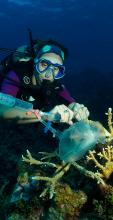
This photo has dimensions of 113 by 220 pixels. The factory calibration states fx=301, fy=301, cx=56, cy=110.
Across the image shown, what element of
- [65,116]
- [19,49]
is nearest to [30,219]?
[65,116]

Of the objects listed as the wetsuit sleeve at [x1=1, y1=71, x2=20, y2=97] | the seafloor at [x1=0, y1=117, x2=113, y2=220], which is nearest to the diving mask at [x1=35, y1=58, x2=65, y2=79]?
the wetsuit sleeve at [x1=1, y1=71, x2=20, y2=97]

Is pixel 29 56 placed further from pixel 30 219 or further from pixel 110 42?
pixel 110 42

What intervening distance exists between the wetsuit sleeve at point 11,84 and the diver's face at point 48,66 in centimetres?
48

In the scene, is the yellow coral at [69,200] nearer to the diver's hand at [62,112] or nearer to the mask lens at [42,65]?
the diver's hand at [62,112]

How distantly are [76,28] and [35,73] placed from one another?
49.8 m

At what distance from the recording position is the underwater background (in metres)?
3.48

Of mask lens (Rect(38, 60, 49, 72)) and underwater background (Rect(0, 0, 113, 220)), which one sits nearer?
underwater background (Rect(0, 0, 113, 220))

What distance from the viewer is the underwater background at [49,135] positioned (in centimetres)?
348

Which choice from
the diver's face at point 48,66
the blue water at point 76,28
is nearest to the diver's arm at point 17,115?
the diver's face at point 48,66

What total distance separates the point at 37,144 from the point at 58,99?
3178mm

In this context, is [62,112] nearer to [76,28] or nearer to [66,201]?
[66,201]

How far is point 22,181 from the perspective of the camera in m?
4.06

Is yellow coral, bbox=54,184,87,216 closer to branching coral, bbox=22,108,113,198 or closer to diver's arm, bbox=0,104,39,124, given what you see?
branching coral, bbox=22,108,113,198

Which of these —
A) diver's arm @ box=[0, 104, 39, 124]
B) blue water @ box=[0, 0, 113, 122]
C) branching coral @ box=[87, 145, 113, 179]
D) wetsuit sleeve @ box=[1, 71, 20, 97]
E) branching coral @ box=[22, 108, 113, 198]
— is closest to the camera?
branching coral @ box=[22, 108, 113, 198]
